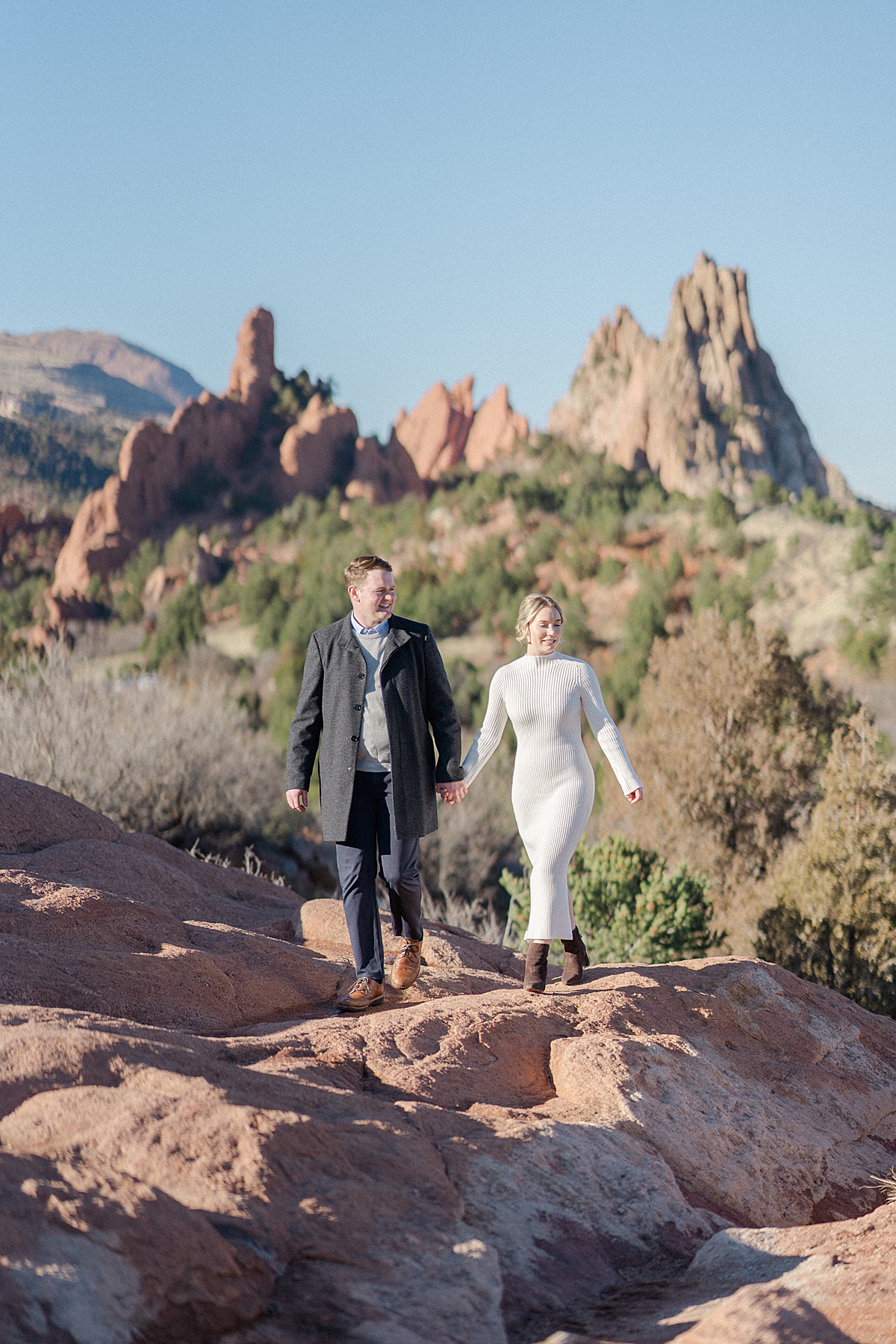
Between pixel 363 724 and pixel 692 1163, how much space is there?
6.37ft

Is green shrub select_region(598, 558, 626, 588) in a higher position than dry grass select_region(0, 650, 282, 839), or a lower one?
higher

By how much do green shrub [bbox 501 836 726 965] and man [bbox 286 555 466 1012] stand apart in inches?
147

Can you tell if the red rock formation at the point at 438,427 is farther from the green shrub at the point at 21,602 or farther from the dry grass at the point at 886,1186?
the dry grass at the point at 886,1186

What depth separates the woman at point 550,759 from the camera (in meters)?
4.45

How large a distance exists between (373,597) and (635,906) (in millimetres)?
4800

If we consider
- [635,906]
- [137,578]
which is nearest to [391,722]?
[635,906]

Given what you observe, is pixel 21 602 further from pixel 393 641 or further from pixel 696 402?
pixel 393 641

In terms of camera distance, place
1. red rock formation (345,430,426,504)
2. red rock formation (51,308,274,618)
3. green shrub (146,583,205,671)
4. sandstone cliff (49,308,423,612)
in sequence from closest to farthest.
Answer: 1. green shrub (146,583,205,671)
2. red rock formation (51,308,274,618)
3. sandstone cliff (49,308,423,612)
4. red rock formation (345,430,426,504)

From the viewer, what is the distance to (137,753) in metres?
10.6

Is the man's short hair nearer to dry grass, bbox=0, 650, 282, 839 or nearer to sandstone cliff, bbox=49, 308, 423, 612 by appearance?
dry grass, bbox=0, 650, 282, 839

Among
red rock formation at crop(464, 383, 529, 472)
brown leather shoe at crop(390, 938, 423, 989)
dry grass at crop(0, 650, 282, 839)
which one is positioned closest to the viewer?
brown leather shoe at crop(390, 938, 423, 989)

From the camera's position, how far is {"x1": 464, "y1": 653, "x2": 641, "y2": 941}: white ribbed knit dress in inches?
175

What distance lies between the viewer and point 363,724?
411cm

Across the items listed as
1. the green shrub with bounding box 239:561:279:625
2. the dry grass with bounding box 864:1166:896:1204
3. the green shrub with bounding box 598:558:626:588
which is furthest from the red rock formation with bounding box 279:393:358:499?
the dry grass with bounding box 864:1166:896:1204
